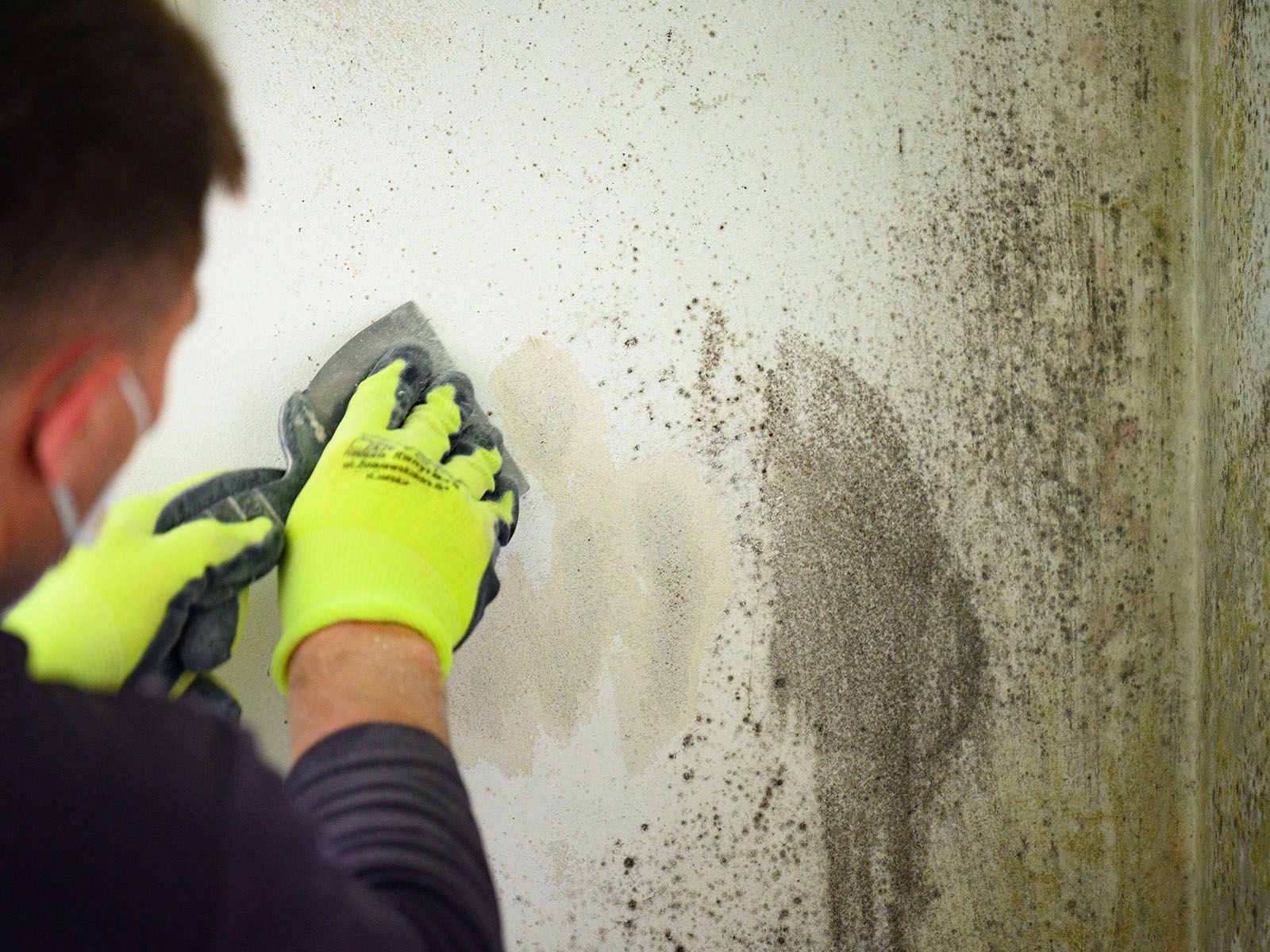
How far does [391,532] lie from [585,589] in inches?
13.3

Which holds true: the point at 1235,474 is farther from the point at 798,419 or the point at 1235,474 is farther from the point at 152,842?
the point at 152,842

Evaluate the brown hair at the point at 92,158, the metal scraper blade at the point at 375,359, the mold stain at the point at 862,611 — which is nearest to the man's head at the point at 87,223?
the brown hair at the point at 92,158

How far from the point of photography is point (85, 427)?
1.65 ft

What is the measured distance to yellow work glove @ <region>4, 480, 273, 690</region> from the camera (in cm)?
83

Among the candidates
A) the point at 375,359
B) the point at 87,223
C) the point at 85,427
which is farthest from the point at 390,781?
the point at 375,359

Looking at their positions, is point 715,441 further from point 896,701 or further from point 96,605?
point 96,605

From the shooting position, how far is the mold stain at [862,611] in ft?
3.87

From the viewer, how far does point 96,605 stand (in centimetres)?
85

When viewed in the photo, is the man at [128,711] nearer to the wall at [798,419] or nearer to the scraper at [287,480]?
the scraper at [287,480]

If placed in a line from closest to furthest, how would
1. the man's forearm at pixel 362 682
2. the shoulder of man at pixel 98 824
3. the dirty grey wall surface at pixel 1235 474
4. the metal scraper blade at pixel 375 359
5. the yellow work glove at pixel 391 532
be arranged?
1. the shoulder of man at pixel 98 824
2. the man's forearm at pixel 362 682
3. the yellow work glove at pixel 391 532
4. the dirty grey wall surface at pixel 1235 474
5. the metal scraper blade at pixel 375 359

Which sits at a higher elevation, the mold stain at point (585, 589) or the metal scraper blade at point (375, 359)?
the metal scraper blade at point (375, 359)

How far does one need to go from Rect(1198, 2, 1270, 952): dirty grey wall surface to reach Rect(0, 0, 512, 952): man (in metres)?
1.00

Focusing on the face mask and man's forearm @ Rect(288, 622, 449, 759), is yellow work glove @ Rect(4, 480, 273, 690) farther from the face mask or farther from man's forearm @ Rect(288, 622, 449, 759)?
the face mask

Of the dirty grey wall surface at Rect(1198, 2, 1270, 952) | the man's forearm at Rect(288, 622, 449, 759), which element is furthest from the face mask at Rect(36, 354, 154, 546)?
the dirty grey wall surface at Rect(1198, 2, 1270, 952)
